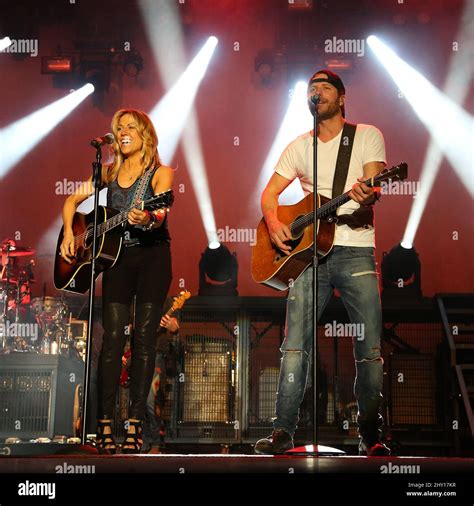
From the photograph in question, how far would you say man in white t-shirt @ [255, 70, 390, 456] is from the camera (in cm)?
404

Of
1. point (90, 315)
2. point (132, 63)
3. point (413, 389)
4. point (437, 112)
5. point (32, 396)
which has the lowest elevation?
point (32, 396)

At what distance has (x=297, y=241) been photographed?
4.30 metres

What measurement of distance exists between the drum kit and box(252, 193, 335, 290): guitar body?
3518 mm

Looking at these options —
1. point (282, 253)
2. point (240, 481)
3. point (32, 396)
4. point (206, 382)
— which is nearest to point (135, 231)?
point (282, 253)

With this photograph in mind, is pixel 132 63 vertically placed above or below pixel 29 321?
above

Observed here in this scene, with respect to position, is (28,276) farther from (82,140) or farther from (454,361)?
(454,361)

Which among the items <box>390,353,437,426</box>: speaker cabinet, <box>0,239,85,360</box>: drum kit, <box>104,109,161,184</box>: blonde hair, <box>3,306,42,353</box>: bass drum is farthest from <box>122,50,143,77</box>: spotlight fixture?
<box>104,109,161,184</box>: blonde hair

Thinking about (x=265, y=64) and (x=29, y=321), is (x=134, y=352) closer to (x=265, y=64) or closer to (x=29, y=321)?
(x=29, y=321)

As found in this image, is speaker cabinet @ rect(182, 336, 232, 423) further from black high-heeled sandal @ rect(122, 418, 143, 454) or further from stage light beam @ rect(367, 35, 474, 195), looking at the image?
stage light beam @ rect(367, 35, 474, 195)

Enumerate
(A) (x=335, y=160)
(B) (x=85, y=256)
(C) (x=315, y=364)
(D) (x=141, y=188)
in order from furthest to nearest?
(B) (x=85, y=256)
(D) (x=141, y=188)
(A) (x=335, y=160)
(C) (x=315, y=364)

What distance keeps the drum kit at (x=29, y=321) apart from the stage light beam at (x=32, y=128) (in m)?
2.25

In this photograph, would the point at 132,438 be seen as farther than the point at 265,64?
No

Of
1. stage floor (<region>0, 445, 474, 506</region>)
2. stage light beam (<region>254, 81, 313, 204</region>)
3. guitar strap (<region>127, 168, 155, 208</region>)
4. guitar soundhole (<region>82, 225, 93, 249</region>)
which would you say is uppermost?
stage light beam (<region>254, 81, 313, 204</region>)

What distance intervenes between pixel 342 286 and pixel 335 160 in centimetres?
69
